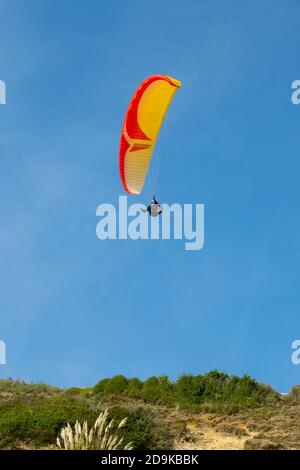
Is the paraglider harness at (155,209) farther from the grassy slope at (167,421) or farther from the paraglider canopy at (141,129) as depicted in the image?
the grassy slope at (167,421)

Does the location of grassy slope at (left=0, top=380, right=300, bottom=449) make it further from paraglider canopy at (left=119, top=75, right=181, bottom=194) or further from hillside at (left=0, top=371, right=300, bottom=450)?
paraglider canopy at (left=119, top=75, right=181, bottom=194)

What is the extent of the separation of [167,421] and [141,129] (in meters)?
12.1

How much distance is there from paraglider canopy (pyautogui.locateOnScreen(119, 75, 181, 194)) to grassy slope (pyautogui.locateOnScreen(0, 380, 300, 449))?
8.67 m

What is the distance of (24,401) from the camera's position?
25.9m

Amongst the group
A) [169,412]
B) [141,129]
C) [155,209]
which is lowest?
[169,412]

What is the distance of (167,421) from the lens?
2619cm

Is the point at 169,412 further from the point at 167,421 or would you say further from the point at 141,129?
the point at 141,129

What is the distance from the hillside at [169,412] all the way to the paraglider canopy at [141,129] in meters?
8.83

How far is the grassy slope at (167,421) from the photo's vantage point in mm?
21125

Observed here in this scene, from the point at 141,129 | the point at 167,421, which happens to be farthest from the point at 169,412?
the point at 141,129

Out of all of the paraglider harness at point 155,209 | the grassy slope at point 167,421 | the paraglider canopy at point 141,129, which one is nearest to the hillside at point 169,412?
the grassy slope at point 167,421

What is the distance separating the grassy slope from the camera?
69.3 feet
